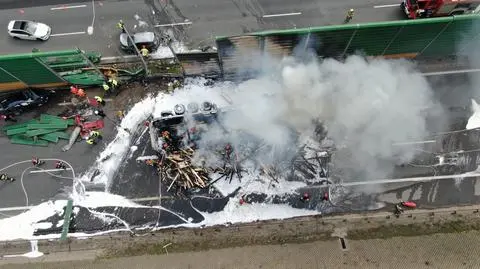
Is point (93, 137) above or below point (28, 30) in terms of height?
below

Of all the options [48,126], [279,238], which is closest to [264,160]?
[279,238]

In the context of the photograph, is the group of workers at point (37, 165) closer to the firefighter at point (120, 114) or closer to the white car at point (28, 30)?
the firefighter at point (120, 114)

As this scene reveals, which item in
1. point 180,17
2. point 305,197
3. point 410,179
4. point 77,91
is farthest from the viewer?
point 180,17

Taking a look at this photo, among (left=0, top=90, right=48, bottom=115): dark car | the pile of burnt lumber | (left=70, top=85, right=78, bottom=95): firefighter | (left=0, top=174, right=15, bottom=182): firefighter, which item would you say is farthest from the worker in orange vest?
the pile of burnt lumber

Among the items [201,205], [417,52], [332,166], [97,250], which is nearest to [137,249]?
[97,250]

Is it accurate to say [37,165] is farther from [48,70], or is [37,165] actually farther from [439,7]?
[439,7]

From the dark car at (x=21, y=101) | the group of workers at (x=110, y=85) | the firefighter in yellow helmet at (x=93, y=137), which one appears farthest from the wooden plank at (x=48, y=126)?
the group of workers at (x=110, y=85)

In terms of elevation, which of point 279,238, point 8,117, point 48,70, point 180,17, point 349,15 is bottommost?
point 279,238
